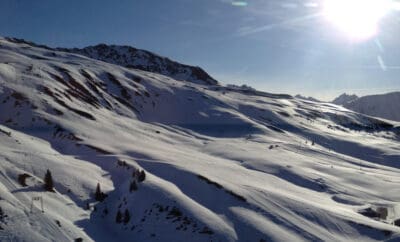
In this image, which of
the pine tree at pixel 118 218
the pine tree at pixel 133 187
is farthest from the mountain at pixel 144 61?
the pine tree at pixel 118 218

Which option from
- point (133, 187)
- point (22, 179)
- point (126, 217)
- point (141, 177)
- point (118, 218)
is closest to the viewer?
point (22, 179)

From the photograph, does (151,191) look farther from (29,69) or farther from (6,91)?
(29,69)

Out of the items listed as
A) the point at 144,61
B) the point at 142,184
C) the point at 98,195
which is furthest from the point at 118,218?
the point at 144,61

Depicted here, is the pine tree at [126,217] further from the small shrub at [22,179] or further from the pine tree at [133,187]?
the small shrub at [22,179]

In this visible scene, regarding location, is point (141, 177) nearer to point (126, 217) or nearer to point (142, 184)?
point (142, 184)

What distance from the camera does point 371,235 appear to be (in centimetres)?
1841

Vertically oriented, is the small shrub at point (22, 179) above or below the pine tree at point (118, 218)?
above

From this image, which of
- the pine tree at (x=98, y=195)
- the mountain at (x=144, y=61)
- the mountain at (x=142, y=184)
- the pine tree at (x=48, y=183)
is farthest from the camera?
the mountain at (x=144, y=61)

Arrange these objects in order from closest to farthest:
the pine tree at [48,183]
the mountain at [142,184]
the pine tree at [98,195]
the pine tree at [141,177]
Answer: the mountain at [142,184], the pine tree at [48,183], the pine tree at [98,195], the pine tree at [141,177]

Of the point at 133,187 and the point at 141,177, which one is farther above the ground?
the point at 141,177

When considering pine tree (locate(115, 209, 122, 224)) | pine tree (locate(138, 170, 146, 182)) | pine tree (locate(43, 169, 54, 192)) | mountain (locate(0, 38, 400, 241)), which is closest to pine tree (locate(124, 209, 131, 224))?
mountain (locate(0, 38, 400, 241))

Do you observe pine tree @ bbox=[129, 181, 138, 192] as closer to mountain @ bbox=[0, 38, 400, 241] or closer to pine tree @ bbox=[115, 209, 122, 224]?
mountain @ bbox=[0, 38, 400, 241]

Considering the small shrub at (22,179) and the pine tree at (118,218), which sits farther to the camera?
the pine tree at (118,218)

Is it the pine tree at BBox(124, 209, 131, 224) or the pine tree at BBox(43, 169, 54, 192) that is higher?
the pine tree at BBox(43, 169, 54, 192)
